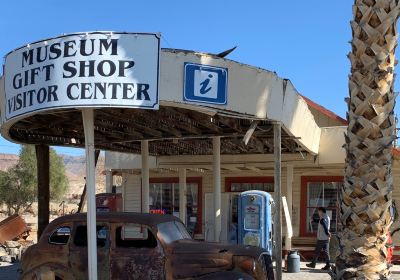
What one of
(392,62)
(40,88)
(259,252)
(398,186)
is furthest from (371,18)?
(398,186)

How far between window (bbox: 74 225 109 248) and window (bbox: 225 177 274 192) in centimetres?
1049

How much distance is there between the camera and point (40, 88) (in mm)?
7500

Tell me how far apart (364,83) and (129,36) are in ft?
10.1

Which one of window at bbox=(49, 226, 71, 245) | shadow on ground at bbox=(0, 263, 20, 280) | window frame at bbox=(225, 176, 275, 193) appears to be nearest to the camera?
window at bbox=(49, 226, 71, 245)

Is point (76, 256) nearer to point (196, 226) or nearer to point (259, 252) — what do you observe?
point (259, 252)

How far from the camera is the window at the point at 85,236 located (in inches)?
321

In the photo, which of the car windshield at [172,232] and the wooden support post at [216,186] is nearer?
the car windshield at [172,232]

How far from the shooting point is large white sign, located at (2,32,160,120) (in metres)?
7.23

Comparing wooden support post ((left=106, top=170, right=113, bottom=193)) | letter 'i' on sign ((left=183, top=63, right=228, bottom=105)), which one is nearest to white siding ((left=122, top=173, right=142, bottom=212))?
wooden support post ((left=106, top=170, right=113, bottom=193))

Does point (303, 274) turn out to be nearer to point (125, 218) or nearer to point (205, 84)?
point (125, 218)

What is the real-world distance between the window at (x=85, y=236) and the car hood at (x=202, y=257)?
0.99 m

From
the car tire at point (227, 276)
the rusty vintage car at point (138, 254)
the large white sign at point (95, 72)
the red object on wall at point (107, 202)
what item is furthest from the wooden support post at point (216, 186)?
the red object on wall at point (107, 202)

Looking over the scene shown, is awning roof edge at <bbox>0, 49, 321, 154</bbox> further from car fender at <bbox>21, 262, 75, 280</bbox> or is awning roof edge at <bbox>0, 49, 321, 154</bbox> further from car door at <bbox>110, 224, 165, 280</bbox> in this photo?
car fender at <bbox>21, 262, 75, 280</bbox>

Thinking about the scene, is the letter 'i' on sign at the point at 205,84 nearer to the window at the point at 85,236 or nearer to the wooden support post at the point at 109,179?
the window at the point at 85,236
